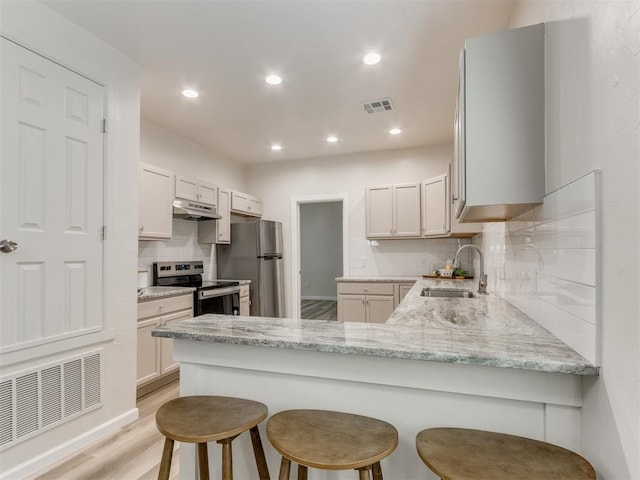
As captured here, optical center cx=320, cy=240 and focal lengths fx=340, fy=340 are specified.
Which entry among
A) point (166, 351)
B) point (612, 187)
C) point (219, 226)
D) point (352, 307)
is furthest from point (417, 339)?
point (219, 226)

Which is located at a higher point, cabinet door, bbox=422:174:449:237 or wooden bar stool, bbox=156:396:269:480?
cabinet door, bbox=422:174:449:237

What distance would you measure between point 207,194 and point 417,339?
12.0 feet

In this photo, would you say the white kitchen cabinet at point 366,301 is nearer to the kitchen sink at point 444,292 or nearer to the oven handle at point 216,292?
the kitchen sink at point 444,292

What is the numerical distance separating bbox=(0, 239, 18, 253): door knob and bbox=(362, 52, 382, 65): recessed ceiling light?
2516 millimetres

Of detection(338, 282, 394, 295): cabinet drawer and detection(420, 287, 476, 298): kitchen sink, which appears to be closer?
detection(420, 287, 476, 298): kitchen sink

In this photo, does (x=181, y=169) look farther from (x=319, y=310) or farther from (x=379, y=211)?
(x=319, y=310)

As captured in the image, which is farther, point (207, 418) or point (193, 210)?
point (193, 210)

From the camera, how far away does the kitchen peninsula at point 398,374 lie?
94 centimetres

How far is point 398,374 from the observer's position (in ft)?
3.47

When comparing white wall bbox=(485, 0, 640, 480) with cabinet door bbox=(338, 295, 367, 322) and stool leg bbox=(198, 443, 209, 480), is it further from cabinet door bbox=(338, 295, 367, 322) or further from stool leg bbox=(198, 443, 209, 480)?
cabinet door bbox=(338, 295, 367, 322)

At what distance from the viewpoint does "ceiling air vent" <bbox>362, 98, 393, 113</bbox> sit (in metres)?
3.29

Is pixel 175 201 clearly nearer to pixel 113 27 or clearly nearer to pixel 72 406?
pixel 113 27

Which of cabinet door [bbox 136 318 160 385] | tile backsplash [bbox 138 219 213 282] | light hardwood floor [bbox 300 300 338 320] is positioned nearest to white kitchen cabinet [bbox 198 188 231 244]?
tile backsplash [bbox 138 219 213 282]

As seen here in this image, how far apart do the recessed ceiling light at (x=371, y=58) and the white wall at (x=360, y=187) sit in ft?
7.81
